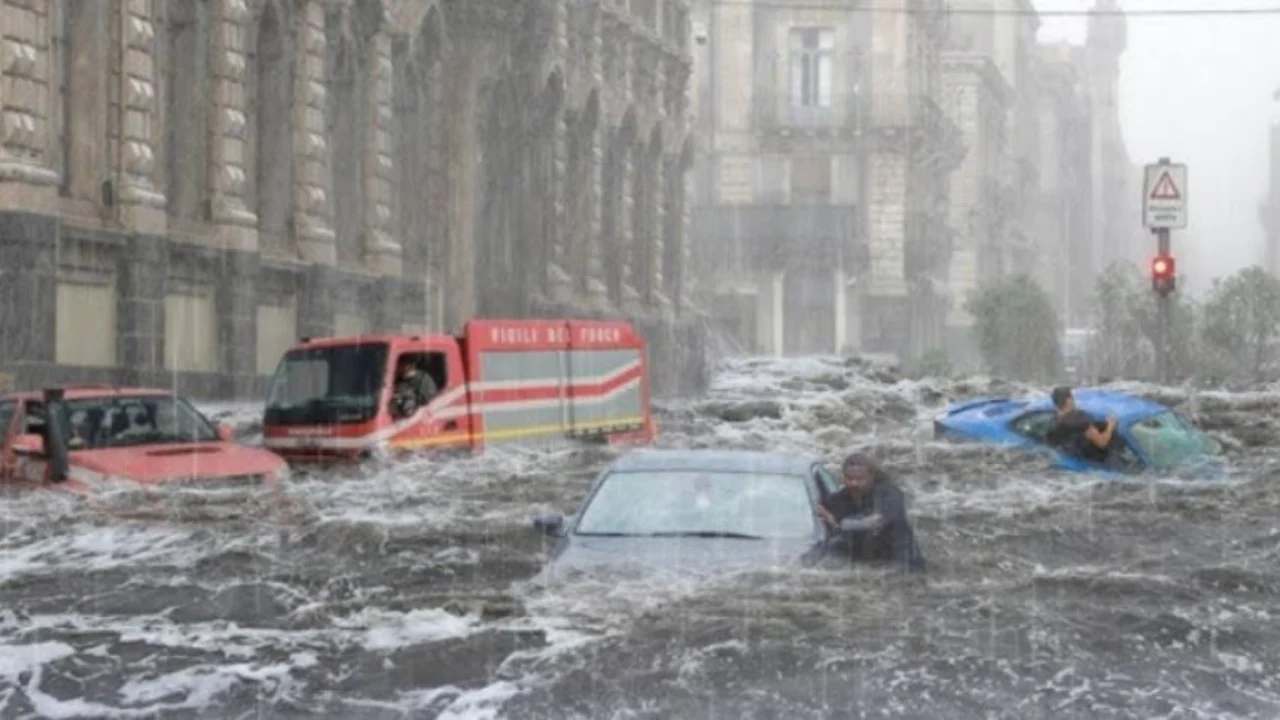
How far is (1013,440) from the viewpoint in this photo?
21.9m

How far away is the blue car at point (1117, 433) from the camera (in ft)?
68.2

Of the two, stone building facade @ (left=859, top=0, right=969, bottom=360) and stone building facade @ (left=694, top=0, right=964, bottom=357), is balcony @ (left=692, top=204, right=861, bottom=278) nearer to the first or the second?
stone building facade @ (left=694, top=0, right=964, bottom=357)

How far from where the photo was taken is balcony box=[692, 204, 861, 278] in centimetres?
7250

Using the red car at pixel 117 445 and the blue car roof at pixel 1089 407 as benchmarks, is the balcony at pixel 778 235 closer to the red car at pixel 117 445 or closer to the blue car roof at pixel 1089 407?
the blue car roof at pixel 1089 407

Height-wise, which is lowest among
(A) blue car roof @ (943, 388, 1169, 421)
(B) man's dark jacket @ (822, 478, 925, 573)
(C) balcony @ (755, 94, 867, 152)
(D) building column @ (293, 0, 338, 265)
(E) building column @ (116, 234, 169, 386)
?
(B) man's dark jacket @ (822, 478, 925, 573)

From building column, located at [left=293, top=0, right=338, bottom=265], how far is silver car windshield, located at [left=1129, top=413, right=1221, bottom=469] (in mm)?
14169

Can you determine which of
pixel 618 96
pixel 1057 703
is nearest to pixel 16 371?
pixel 1057 703

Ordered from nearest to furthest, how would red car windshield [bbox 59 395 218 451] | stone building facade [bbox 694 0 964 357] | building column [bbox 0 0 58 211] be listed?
red car windshield [bbox 59 395 218 451]
building column [bbox 0 0 58 211]
stone building facade [bbox 694 0 964 357]

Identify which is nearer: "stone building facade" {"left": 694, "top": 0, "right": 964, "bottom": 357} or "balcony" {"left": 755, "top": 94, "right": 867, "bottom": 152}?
"stone building facade" {"left": 694, "top": 0, "right": 964, "bottom": 357}

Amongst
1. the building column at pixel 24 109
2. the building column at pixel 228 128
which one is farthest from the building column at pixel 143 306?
the building column at pixel 24 109

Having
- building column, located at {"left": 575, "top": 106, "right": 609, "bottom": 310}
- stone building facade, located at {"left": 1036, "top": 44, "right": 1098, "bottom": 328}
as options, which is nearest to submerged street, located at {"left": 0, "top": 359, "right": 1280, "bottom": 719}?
building column, located at {"left": 575, "top": 106, "right": 609, "bottom": 310}

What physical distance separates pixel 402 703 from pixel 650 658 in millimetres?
1379

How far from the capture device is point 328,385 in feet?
68.1

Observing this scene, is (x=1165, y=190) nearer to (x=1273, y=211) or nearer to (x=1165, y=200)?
(x=1165, y=200)
